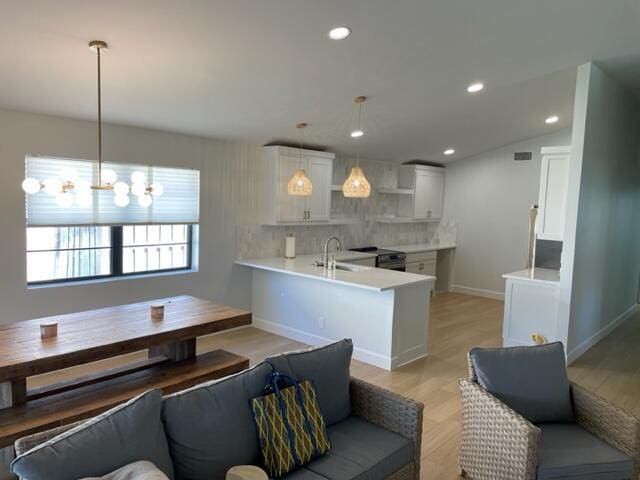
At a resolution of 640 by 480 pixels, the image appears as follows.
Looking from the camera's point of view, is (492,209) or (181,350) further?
(492,209)

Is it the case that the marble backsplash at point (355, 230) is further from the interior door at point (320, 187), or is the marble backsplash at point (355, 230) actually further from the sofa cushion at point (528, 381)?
the sofa cushion at point (528, 381)

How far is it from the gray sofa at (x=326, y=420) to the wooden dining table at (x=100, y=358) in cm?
94

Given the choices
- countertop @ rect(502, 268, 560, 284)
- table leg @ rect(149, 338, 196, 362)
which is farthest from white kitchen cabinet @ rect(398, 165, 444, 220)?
table leg @ rect(149, 338, 196, 362)

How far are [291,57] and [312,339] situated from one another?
10.2 feet

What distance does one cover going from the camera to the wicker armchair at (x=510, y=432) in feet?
7.45

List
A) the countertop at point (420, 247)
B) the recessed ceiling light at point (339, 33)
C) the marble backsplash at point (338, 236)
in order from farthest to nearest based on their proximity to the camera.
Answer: the countertop at point (420, 247) < the marble backsplash at point (338, 236) < the recessed ceiling light at point (339, 33)

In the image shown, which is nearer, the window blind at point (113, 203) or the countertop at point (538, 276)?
the window blind at point (113, 203)

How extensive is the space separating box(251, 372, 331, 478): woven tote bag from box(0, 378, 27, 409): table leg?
59.9 inches

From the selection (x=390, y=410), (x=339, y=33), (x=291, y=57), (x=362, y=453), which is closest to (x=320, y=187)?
(x=291, y=57)

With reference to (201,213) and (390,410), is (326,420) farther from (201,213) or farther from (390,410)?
(201,213)

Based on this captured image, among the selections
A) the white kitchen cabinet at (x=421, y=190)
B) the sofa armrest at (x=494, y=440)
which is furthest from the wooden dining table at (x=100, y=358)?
the white kitchen cabinet at (x=421, y=190)

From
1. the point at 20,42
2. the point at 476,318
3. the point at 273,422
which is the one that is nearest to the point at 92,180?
the point at 20,42

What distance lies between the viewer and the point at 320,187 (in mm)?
6246

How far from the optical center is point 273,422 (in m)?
2.12
